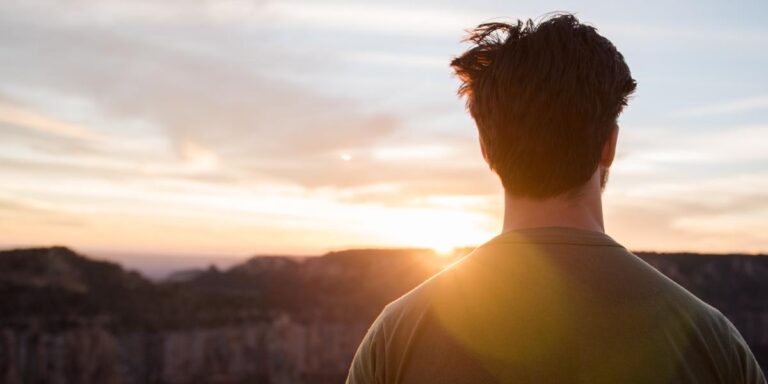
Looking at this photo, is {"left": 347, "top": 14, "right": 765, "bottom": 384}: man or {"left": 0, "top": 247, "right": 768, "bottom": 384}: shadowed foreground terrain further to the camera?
{"left": 0, "top": 247, "right": 768, "bottom": 384}: shadowed foreground terrain

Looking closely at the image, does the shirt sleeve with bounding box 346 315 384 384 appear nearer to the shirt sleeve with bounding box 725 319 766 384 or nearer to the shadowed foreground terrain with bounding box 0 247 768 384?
the shirt sleeve with bounding box 725 319 766 384

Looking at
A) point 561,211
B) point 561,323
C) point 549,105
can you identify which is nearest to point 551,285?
point 561,323

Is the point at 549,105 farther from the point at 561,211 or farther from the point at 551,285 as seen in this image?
the point at 551,285

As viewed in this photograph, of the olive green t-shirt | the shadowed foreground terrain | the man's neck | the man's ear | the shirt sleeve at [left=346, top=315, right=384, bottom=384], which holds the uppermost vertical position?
the man's ear

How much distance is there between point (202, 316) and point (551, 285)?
16184mm

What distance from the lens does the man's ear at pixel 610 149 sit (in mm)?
2266

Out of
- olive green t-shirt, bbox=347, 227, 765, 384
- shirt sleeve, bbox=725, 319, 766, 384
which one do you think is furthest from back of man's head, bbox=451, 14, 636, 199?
shirt sleeve, bbox=725, 319, 766, 384

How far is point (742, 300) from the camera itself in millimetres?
22156

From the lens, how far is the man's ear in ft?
7.43

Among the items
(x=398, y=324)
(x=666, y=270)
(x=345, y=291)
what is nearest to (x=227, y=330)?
(x=345, y=291)

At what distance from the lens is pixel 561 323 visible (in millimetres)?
1877

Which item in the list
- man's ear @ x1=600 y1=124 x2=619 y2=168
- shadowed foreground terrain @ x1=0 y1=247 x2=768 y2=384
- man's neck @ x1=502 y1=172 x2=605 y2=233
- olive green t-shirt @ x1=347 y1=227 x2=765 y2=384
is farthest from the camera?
shadowed foreground terrain @ x1=0 y1=247 x2=768 y2=384

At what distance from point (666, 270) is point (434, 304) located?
21683 millimetres

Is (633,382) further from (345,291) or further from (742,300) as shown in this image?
(742,300)
